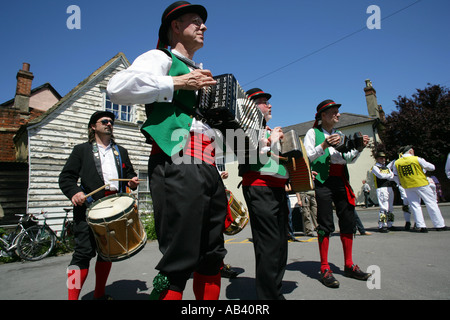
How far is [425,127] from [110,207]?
23.8 metres

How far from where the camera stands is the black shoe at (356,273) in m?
3.10

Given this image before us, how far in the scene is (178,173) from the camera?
143 centimetres

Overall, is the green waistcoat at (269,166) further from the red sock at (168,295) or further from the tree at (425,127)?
the tree at (425,127)

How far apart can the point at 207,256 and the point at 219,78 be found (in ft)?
3.87

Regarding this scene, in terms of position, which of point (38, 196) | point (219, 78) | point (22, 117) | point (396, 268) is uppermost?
point (22, 117)

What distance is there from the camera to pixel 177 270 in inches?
50.9

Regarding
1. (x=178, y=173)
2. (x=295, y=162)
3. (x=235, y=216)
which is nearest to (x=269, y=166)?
(x=295, y=162)

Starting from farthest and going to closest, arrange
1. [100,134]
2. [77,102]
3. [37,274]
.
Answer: [77,102] → [37,274] → [100,134]

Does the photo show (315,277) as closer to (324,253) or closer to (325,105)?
(324,253)

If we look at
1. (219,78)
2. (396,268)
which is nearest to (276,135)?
(219,78)

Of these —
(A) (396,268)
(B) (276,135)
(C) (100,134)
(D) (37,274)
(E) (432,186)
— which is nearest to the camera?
(B) (276,135)

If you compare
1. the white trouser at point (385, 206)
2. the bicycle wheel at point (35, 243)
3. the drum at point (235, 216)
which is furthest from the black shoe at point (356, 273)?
the bicycle wheel at point (35, 243)

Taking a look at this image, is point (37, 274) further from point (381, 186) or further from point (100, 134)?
point (381, 186)
